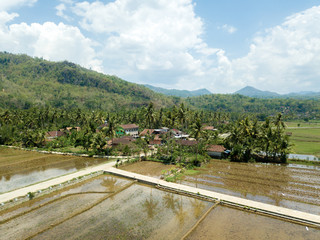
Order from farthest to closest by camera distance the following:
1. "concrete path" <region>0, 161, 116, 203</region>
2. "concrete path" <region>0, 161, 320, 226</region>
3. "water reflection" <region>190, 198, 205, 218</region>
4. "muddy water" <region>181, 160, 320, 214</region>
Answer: "concrete path" <region>0, 161, 116, 203</region>, "muddy water" <region>181, 160, 320, 214</region>, "water reflection" <region>190, 198, 205, 218</region>, "concrete path" <region>0, 161, 320, 226</region>

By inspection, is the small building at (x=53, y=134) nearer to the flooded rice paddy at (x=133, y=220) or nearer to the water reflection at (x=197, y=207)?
the flooded rice paddy at (x=133, y=220)

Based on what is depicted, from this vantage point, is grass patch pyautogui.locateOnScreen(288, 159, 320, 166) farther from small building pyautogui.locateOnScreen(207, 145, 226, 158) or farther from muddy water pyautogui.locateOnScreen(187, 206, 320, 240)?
muddy water pyautogui.locateOnScreen(187, 206, 320, 240)

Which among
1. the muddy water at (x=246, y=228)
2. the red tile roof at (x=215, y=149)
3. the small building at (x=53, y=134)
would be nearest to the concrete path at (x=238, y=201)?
the muddy water at (x=246, y=228)

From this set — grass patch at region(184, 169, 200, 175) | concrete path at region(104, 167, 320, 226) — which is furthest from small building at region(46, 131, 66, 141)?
grass patch at region(184, 169, 200, 175)

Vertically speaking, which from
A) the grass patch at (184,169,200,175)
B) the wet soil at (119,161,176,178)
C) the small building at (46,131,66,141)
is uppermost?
the small building at (46,131,66,141)

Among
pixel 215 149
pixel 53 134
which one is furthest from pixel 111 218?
pixel 53 134

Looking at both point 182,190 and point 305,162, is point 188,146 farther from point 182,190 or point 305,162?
point 305,162
